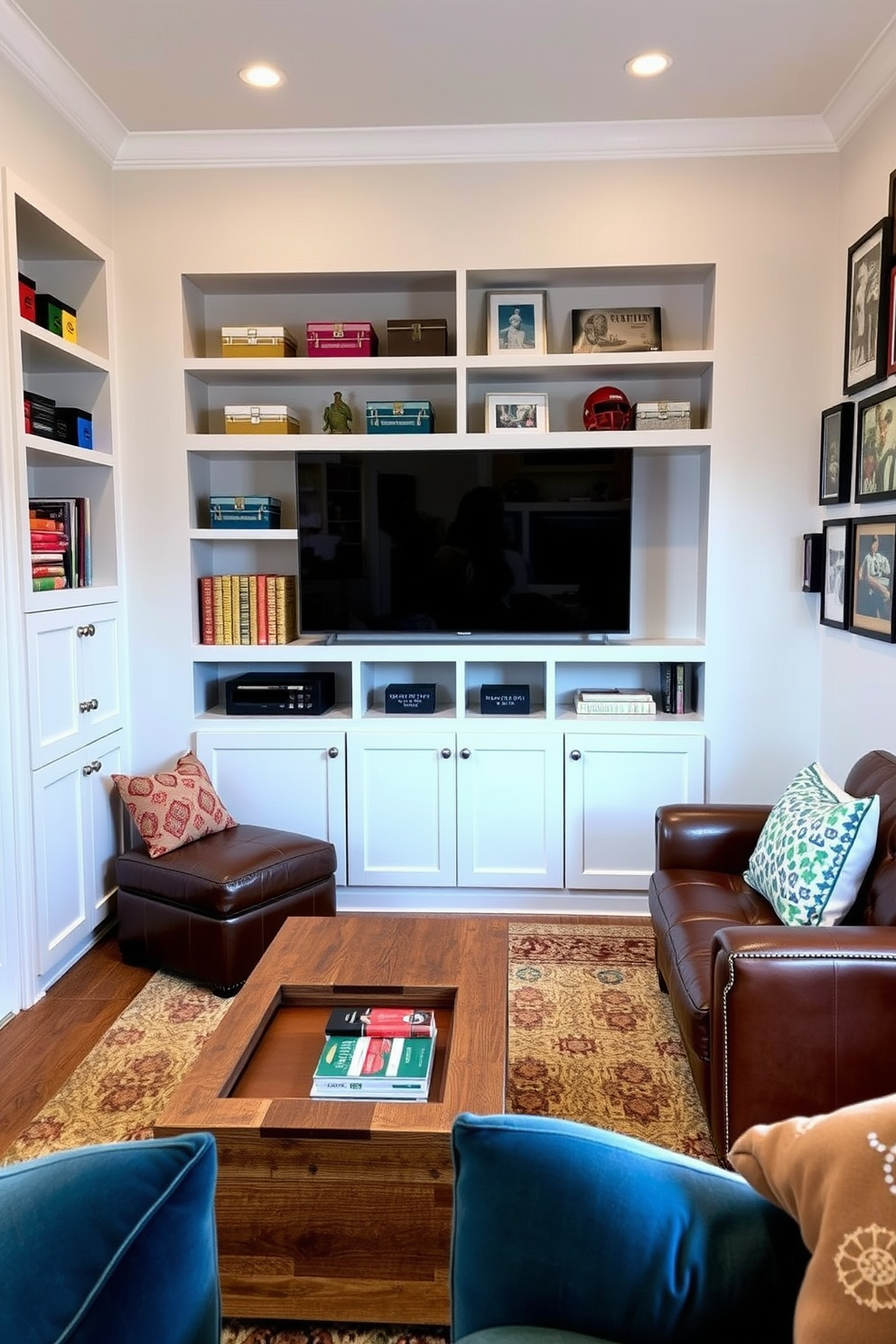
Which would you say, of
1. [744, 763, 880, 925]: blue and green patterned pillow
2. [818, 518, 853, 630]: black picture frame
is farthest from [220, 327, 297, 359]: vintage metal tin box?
[744, 763, 880, 925]: blue and green patterned pillow

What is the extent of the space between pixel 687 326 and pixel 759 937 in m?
2.64

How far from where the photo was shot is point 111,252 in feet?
11.7

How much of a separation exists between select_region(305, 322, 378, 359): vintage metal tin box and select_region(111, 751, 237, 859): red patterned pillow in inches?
64.8

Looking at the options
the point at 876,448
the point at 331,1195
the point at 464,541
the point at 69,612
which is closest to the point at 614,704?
the point at 464,541

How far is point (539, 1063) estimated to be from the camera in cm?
257

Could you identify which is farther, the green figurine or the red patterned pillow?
the green figurine

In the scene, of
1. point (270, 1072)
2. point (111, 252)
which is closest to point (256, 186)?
point (111, 252)

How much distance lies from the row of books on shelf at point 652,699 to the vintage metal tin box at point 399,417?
1199mm

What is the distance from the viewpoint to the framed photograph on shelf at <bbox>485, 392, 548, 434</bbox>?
3682 millimetres

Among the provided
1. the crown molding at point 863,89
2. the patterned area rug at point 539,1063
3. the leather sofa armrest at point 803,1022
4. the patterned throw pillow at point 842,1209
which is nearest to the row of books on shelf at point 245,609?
the patterned area rug at point 539,1063

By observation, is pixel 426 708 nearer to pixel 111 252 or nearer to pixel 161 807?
pixel 161 807

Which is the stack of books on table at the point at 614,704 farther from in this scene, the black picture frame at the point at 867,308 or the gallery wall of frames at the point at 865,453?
the black picture frame at the point at 867,308

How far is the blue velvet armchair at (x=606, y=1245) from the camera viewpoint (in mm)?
1021

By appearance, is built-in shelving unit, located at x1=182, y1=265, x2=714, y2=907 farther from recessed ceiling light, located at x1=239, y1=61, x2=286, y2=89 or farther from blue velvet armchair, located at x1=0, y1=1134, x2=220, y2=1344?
blue velvet armchair, located at x1=0, y1=1134, x2=220, y2=1344
